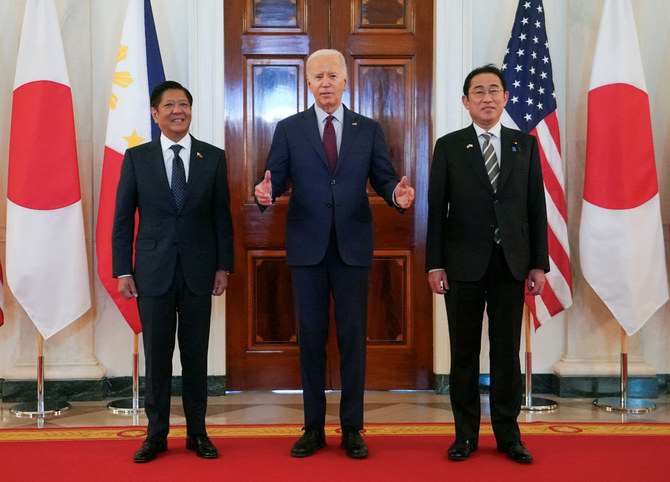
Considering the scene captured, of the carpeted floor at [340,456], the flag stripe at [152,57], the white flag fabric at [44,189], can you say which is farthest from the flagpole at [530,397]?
the white flag fabric at [44,189]

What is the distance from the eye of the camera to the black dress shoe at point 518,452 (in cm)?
329

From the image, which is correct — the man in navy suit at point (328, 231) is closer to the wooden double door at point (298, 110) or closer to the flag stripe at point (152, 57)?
the flag stripe at point (152, 57)

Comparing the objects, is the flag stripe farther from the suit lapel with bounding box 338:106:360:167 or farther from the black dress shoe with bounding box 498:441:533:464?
the black dress shoe with bounding box 498:441:533:464

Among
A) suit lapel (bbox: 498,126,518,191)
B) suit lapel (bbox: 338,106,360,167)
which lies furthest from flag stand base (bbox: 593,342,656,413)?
suit lapel (bbox: 338,106,360,167)

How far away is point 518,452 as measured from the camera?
3.31 meters

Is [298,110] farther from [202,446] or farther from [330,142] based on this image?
[202,446]

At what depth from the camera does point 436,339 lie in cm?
515

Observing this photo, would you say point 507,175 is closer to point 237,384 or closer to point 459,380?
point 459,380

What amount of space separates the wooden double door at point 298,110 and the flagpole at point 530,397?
0.71m

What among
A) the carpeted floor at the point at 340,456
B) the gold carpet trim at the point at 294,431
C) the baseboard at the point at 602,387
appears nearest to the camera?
the carpeted floor at the point at 340,456

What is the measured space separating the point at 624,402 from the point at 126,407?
120 inches

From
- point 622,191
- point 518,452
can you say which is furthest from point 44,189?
point 622,191

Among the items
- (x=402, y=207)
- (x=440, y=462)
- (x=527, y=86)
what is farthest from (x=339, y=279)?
(x=527, y=86)

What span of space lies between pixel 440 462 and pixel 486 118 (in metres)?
1.55
